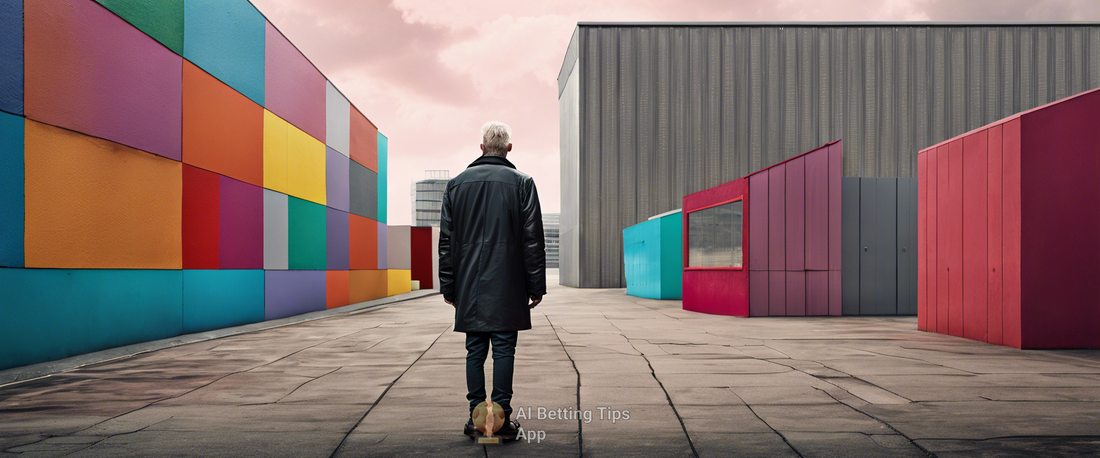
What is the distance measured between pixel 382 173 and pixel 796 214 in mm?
13699

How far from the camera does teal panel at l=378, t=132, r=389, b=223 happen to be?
837 inches

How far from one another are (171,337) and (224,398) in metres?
5.10

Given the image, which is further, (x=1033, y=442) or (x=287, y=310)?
(x=287, y=310)

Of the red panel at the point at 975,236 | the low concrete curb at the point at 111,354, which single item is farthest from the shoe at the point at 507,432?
the red panel at the point at 975,236

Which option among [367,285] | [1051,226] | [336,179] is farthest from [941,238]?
[367,285]

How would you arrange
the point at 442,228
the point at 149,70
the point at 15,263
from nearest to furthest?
the point at 442,228 < the point at 15,263 < the point at 149,70

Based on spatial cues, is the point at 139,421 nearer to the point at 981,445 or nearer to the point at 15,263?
the point at 15,263

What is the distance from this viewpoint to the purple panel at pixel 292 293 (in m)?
12.4

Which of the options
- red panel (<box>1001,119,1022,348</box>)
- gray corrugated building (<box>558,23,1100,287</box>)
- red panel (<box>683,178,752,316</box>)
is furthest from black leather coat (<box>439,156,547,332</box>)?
gray corrugated building (<box>558,23,1100,287</box>)

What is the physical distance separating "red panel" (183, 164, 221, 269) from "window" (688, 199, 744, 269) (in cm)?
902

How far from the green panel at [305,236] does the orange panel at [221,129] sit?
172cm

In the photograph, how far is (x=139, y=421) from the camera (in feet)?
12.9

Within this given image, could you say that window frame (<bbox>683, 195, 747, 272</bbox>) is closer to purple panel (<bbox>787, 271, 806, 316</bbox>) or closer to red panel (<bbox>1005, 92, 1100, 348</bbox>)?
purple panel (<bbox>787, 271, 806, 316</bbox>)

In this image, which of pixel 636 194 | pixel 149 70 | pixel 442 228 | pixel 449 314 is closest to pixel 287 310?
pixel 449 314
